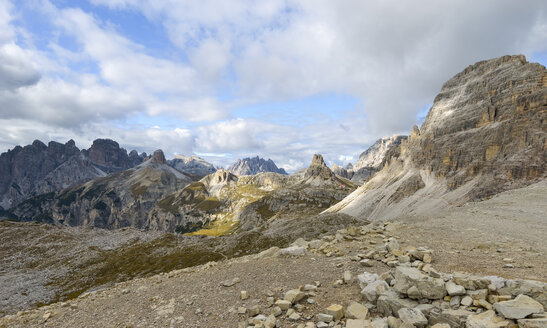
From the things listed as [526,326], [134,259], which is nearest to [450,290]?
[526,326]

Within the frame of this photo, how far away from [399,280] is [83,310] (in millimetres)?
21129

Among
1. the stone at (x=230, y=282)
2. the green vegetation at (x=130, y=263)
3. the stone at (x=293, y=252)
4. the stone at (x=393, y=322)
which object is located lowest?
the green vegetation at (x=130, y=263)

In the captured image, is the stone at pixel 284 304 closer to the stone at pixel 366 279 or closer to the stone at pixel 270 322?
the stone at pixel 270 322

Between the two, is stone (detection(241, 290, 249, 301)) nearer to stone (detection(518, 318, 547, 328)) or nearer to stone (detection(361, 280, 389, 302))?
stone (detection(361, 280, 389, 302))

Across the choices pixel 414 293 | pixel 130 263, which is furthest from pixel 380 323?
pixel 130 263

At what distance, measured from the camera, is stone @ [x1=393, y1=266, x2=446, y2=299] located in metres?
10.7

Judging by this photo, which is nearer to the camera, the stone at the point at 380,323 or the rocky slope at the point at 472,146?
the stone at the point at 380,323

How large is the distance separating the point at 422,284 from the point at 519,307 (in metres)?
3.03

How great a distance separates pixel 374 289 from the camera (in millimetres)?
11766

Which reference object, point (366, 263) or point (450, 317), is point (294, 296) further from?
point (450, 317)

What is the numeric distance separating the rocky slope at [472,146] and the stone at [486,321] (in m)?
126

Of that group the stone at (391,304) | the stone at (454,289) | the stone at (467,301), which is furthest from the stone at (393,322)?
the stone at (454,289)

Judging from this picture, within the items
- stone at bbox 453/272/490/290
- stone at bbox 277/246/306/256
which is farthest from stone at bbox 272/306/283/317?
stone at bbox 277/246/306/256

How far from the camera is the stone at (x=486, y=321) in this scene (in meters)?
8.19
